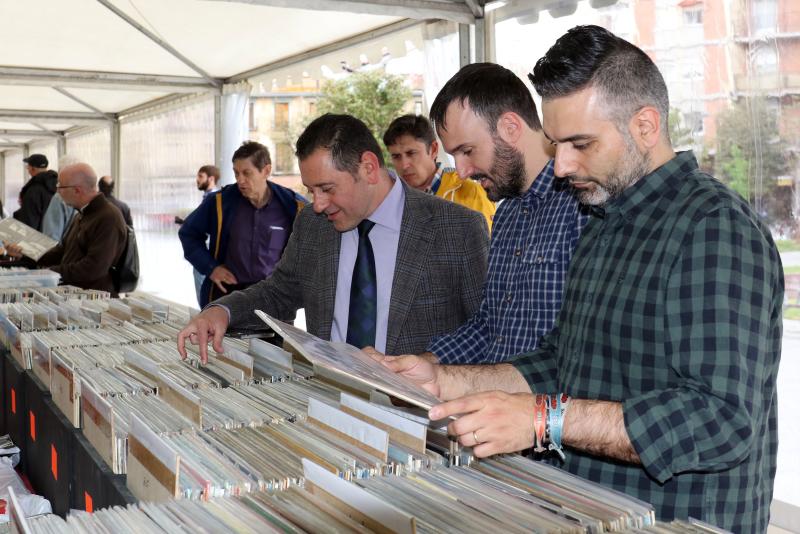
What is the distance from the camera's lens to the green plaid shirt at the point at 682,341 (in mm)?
1218

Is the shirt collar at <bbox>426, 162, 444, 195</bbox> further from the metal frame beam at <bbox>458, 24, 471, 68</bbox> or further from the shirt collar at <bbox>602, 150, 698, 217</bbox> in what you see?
the shirt collar at <bbox>602, 150, 698, 217</bbox>

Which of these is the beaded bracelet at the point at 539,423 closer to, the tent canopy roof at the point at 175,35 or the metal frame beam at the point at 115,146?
the tent canopy roof at the point at 175,35

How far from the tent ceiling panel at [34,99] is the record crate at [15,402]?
28.4 feet

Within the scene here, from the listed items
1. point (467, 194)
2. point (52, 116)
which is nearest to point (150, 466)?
point (467, 194)

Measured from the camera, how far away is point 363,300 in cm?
261

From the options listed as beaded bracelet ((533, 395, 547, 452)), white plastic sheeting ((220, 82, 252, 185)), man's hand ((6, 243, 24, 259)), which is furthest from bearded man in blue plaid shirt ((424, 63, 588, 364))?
white plastic sheeting ((220, 82, 252, 185))

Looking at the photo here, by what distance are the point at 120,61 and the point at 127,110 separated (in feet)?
15.3

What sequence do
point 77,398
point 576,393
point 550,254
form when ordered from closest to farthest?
1. point 576,393
2. point 77,398
3. point 550,254

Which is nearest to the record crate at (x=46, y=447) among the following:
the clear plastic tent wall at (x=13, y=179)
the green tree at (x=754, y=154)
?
the green tree at (x=754, y=154)

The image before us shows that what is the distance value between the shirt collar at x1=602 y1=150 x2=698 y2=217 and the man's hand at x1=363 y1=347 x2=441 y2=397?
1.85 ft

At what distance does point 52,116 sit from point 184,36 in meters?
6.40

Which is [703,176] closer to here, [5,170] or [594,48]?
[594,48]

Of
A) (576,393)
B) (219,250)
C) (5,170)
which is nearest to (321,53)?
(219,250)

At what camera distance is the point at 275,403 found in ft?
5.49
